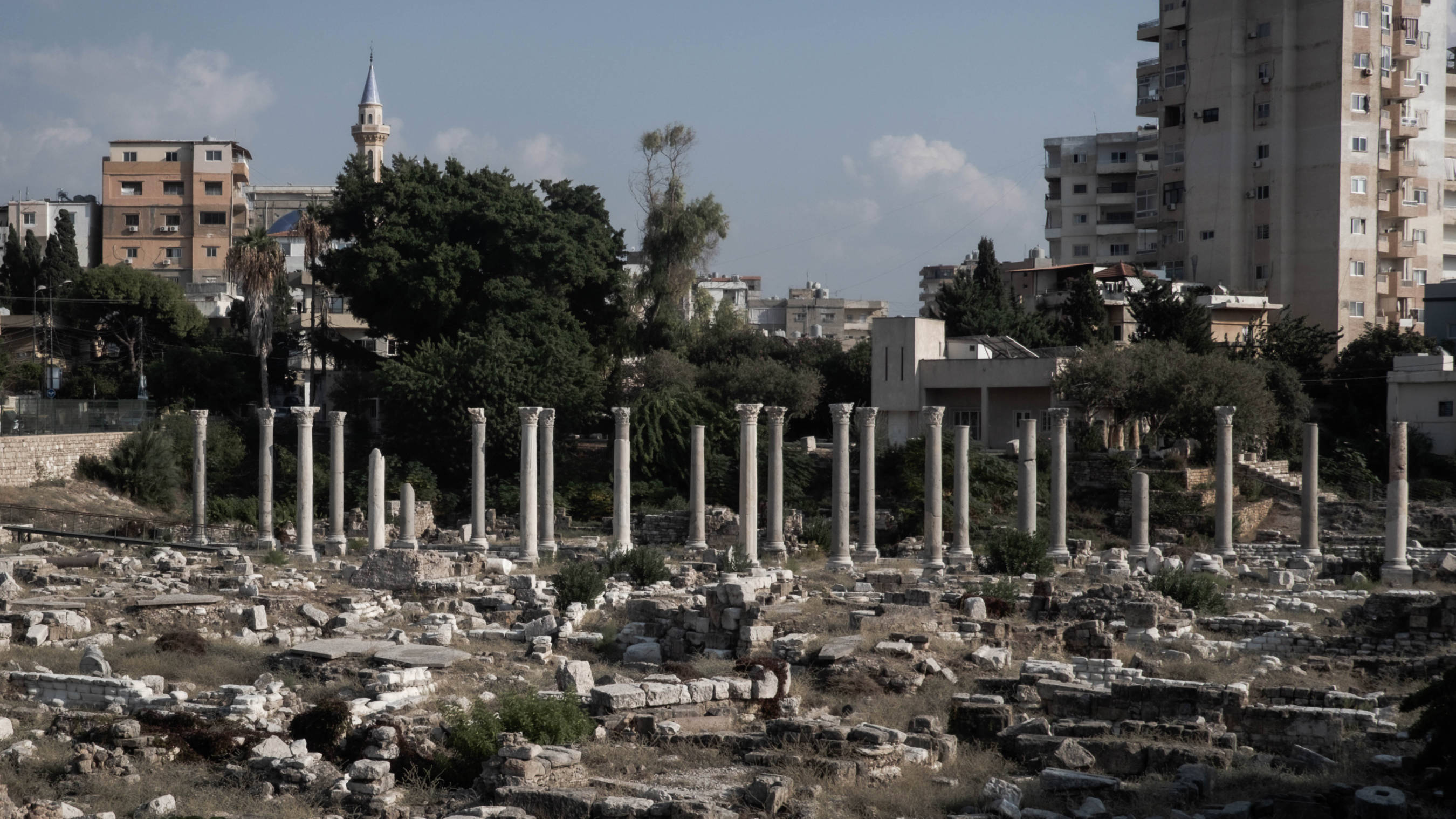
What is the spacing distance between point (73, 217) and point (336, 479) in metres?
56.1

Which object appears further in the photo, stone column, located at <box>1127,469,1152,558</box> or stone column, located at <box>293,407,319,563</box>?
stone column, located at <box>293,407,319,563</box>

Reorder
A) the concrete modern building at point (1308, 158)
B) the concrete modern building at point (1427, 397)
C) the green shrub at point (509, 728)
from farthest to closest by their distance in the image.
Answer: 1. the concrete modern building at point (1308, 158)
2. the concrete modern building at point (1427, 397)
3. the green shrub at point (509, 728)

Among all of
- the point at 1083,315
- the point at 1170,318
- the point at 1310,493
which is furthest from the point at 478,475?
the point at 1083,315

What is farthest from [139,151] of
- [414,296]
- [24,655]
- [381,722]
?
[381,722]

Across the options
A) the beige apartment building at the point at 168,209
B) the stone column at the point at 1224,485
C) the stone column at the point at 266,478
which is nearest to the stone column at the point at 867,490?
the stone column at the point at 1224,485

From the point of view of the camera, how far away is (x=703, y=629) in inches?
839

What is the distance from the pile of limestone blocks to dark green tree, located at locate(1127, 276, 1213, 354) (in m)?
31.8

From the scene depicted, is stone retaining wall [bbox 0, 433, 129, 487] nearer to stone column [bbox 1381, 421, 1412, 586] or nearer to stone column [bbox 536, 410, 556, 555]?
stone column [bbox 536, 410, 556, 555]

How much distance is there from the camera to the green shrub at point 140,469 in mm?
44094

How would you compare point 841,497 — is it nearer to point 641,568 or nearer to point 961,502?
point 961,502

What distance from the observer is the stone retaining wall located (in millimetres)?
42812

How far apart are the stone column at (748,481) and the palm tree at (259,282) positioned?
76.5 feet

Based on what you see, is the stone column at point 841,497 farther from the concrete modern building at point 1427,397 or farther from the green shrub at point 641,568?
the concrete modern building at point 1427,397

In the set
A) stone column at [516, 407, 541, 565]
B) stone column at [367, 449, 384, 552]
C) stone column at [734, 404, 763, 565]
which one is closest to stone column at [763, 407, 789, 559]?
stone column at [734, 404, 763, 565]
